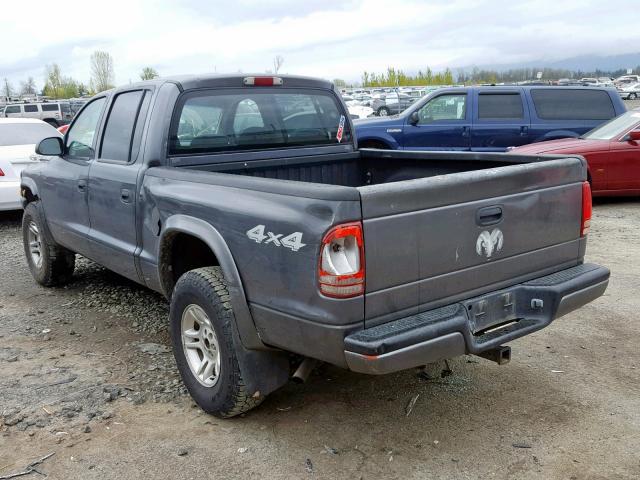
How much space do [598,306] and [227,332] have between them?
3362 mm

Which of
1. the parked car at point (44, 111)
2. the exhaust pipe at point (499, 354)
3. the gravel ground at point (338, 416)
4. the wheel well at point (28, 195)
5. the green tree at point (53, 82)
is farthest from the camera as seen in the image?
the green tree at point (53, 82)

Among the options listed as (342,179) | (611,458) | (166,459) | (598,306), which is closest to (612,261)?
(598,306)

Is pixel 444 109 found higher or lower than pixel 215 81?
lower

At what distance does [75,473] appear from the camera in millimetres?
3168

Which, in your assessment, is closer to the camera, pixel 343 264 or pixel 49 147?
pixel 343 264

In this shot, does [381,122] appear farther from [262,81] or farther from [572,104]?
[262,81]

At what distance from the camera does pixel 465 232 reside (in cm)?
315

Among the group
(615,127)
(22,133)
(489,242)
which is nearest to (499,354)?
(489,242)

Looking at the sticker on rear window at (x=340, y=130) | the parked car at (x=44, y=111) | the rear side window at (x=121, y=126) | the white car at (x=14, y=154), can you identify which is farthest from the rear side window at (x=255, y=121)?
the parked car at (x=44, y=111)

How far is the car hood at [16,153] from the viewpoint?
29.6ft

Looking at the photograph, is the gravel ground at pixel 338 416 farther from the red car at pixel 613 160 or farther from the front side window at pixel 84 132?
the red car at pixel 613 160

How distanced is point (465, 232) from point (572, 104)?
30.6 feet

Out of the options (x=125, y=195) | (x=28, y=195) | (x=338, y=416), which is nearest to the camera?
(x=338, y=416)

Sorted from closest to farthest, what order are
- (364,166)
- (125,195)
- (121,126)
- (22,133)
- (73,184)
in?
(125,195) → (121,126) → (73,184) → (364,166) → (22,133)
